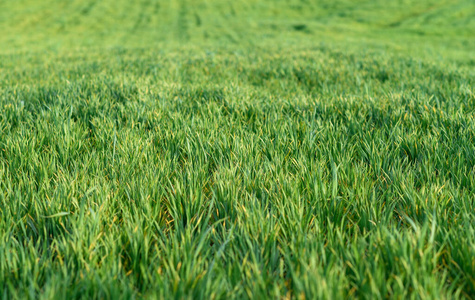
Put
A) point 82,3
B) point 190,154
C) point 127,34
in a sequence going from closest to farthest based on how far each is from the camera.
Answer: point 190,154, point 127,34, point 82,3

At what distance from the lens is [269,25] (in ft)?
76.3

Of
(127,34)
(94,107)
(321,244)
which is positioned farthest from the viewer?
(127,34)

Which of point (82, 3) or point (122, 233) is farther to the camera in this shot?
point (82, 3)

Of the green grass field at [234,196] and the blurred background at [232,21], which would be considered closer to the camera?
the green grass field at [234,196]

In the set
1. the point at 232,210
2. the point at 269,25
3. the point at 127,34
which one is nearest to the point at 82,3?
the point at 127,34

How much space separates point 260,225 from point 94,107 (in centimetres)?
224

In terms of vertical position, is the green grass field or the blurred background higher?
the blurred background

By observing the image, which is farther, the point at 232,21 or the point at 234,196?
the point at 232,21

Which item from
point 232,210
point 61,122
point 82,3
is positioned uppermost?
point 82,3

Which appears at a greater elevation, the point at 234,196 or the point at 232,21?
the point at 232,21

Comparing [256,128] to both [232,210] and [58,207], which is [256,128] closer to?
[232,210]

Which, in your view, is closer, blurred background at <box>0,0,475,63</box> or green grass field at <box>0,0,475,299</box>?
green grass field at <box>0,0,475,299</box>

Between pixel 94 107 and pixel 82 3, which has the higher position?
pixel 82 3

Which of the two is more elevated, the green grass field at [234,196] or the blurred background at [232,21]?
the blurred background at [232,21]
